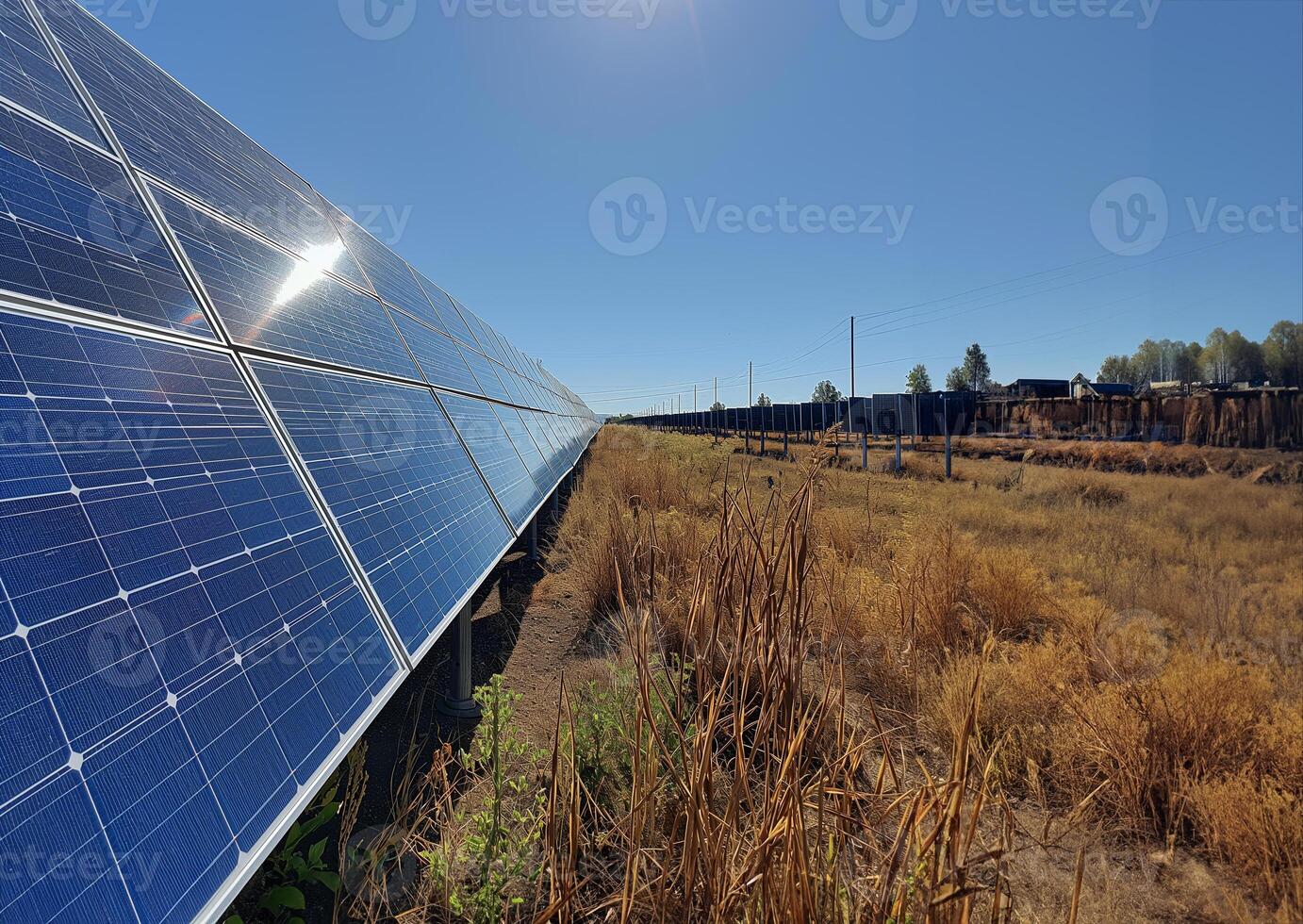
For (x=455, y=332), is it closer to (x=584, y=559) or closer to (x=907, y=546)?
(x=584, y=559)

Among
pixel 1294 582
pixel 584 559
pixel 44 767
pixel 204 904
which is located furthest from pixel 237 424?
pixel 1294 582

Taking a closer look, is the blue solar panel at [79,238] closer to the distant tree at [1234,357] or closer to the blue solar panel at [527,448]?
the blue solar panel at [527,448]

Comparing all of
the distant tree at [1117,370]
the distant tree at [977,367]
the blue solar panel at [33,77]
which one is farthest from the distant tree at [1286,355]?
the distant tree at [977,367]

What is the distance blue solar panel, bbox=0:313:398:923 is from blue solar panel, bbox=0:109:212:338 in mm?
285

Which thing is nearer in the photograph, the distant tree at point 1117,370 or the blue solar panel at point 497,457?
the blue solar panel at point 497,457

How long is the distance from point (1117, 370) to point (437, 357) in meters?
83.8

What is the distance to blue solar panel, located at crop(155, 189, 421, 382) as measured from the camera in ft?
10.9

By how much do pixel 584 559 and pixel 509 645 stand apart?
1.17 metres

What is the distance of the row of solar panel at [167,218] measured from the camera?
7.80 feet

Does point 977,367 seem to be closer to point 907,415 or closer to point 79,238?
point 907,415

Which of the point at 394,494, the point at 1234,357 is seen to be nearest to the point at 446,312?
the point at 394,494

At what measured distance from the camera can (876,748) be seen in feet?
9.84

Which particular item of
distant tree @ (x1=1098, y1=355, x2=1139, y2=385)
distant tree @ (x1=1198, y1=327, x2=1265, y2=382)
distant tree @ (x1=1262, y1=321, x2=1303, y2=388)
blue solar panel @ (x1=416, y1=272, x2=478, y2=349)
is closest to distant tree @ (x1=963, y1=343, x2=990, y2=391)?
distant tree @ (x1=1098, y1=355, x2=1139, y2=385)

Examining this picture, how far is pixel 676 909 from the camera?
5.32 ft
